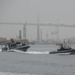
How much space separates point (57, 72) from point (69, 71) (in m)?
1.62

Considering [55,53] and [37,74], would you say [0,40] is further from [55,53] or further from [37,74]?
[37,74]

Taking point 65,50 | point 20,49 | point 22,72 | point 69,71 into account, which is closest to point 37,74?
point 22,72

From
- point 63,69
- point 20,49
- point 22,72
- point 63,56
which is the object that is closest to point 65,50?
point 63,56

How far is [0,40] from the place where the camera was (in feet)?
582

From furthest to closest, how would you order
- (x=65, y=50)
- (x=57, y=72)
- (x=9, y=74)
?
(x=65, y=50)
(x=57, y=72)
(x=9, y=74)

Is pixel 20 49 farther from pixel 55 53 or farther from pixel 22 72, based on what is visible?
pixel 22 72

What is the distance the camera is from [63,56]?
64312 mm

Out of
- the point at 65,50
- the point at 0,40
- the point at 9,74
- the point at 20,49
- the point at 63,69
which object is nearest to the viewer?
the point at 9,74

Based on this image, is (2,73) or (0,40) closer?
(2,73)

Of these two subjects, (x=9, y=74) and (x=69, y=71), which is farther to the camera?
(x=69, y=71)

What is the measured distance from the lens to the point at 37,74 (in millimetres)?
38031

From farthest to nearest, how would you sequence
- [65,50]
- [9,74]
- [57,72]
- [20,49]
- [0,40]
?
[0,40]
[20,49]
[65,50]
[57,72]
[9,74]

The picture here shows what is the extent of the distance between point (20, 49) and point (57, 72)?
107ft

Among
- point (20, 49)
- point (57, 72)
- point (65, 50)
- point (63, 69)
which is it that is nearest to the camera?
point (57, 72)
